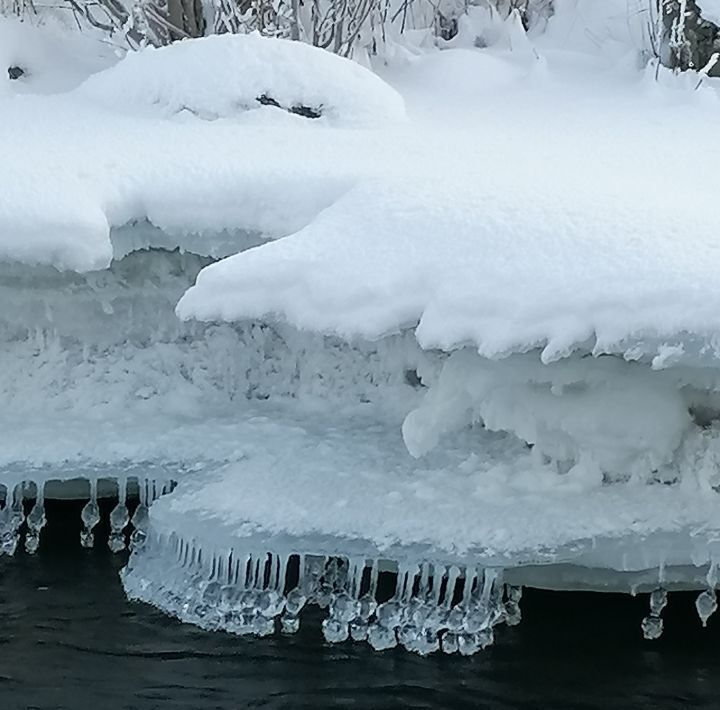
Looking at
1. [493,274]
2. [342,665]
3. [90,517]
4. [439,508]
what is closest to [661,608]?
[439,508]

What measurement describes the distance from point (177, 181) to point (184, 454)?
3.07ft

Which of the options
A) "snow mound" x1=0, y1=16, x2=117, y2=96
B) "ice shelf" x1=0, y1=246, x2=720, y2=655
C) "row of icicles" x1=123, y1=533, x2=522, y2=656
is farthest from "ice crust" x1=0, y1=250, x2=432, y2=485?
"snow mound" x1=0, y1=16, x2=117, y2=96

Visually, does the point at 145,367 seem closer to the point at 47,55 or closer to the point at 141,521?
the point at 141,521

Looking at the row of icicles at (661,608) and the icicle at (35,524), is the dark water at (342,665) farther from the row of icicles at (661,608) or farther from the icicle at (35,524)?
the icicle at (35,524)

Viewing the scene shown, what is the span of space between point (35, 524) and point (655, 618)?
6.94ft

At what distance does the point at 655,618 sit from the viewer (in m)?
3.21

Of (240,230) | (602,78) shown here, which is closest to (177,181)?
(240,230)

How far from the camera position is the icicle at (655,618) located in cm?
311

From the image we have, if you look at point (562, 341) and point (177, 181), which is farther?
point (177, 181)

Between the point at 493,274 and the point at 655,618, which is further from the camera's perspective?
the point at 655,618

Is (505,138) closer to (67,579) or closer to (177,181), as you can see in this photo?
(177,181)

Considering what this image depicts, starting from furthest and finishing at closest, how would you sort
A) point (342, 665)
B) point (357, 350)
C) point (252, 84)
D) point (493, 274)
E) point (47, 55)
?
1. point (47, 55)
2. point (252, 84)
3. point (357, 350)
4. point (342, 665)
5. point (493, 274)

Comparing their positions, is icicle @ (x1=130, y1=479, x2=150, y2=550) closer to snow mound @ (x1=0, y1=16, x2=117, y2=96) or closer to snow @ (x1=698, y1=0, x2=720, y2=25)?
snow mound @ (x1=0, y1=16, x2=117, y2=96)

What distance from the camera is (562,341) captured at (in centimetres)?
265
